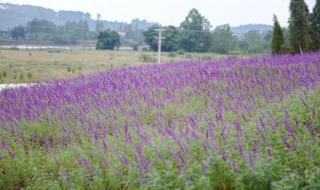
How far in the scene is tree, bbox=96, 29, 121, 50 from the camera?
132 feet

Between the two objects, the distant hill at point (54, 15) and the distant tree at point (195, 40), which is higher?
the distant hill at point (54, 15)

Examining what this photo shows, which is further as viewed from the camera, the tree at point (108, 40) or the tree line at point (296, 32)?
the tree at point (108, 40)

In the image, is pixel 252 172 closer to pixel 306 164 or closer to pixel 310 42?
pixel 306 164

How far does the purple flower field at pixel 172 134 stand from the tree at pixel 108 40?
32.9 m

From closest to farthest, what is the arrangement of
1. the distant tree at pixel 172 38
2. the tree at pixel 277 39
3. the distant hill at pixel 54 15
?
the tree at pixel 277 39 → the distant tree at pixel 172 38 → the distant hill at pixel 54 15

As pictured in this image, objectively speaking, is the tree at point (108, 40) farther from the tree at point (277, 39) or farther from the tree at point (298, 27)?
the tree at point (298, 27)

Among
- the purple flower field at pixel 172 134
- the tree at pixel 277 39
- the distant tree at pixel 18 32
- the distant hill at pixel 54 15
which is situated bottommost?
the purple flower field at pixel 172 134

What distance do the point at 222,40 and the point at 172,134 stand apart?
3185 centimetres

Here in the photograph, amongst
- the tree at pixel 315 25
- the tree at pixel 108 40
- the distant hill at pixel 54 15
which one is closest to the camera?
the tree at pixel 315 25

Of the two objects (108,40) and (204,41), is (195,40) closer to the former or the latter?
(204,41)

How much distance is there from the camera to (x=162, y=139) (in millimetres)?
4070

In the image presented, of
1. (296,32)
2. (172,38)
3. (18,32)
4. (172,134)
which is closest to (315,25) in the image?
(296,32)

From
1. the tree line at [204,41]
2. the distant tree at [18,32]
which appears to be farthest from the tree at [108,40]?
the distant tree at [18,32]

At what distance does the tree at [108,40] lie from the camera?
40312mm
